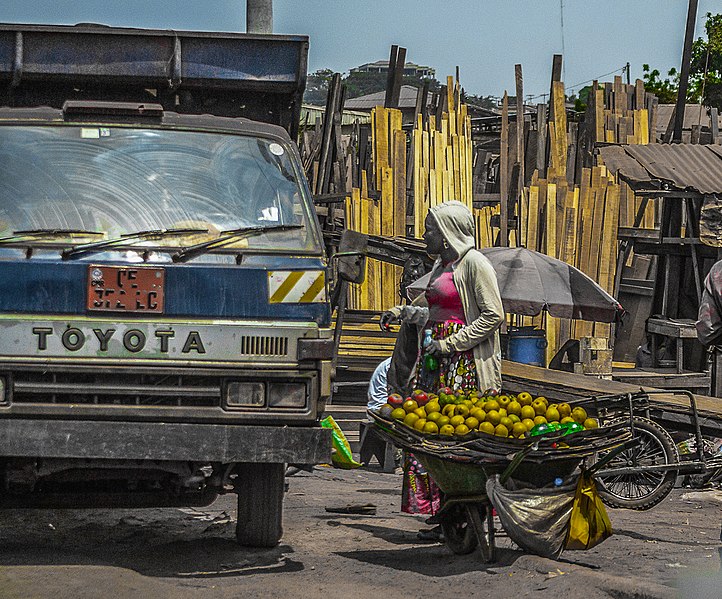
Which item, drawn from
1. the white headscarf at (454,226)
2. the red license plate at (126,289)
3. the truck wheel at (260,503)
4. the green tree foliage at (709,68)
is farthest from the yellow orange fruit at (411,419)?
the green tree foliage at (709,68)

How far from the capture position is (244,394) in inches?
233

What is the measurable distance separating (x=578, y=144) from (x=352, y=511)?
47.3ft

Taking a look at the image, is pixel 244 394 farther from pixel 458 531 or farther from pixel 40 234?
pixel 458 531

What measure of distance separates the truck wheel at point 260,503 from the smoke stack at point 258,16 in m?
4.38

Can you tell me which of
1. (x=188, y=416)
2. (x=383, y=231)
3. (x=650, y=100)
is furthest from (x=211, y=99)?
(x=650, y=100)

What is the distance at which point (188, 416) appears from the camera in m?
5.86

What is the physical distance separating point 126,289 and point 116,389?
492mm

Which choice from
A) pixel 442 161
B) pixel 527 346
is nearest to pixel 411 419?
pixel 527 346

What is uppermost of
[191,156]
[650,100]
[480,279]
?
[650,100]

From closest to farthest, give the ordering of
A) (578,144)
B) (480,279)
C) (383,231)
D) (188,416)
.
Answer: (188,416) → (480,279) → (383,231) → (578,144)

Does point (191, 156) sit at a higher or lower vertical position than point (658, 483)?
higher

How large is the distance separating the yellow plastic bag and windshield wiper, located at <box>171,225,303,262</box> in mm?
2007

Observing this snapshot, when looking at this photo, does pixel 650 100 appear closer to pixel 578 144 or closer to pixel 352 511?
pixel 578 144

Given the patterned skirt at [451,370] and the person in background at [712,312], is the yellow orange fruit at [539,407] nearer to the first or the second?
the patterned skirt at [451,370]
